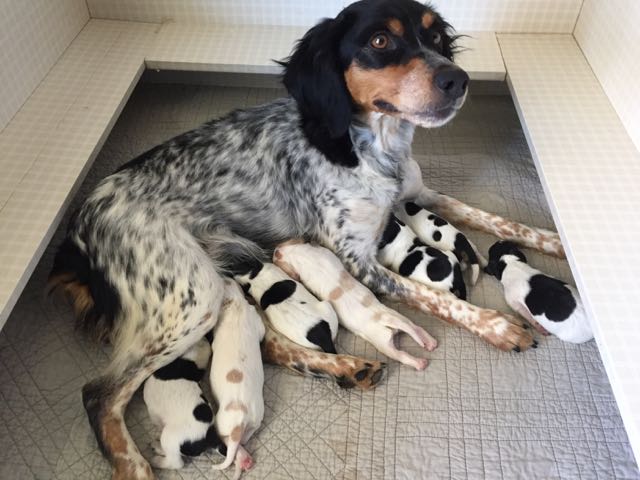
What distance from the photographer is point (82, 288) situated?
1960 mm

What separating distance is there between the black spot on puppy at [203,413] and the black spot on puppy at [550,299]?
1043 mm

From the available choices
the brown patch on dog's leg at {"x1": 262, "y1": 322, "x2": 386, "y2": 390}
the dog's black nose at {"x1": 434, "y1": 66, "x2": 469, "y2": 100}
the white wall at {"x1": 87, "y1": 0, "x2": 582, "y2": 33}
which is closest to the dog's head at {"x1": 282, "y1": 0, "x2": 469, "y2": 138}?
the dog's black nose at {"x1": 434, "y1": 66, "x2": 469, "y2": 100}

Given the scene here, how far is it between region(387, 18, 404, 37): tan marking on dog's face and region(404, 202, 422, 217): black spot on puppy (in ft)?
2.28

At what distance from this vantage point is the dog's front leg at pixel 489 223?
7.32 ft

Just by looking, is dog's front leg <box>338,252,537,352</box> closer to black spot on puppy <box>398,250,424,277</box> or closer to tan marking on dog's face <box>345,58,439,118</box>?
black spot on puppy <box>398,250,424,277</box>

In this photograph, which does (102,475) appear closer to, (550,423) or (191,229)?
(191,229)

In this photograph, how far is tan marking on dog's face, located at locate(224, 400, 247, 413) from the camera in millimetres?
1671

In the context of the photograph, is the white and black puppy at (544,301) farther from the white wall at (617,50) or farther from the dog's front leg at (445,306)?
the white wall at (617,50)

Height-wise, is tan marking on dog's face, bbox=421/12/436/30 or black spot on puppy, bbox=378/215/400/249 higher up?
tan marking on dog's face, bbox=421/12/436/30

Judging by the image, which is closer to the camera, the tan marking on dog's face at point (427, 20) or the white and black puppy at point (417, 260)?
the tan marking on dog's face at point (427, 20)

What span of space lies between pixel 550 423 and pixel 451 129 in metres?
1.52

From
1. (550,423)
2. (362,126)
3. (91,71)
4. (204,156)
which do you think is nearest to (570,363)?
(550,423)

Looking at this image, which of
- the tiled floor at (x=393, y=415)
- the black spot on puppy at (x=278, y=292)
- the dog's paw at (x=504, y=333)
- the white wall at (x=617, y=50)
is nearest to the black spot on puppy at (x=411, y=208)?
the tiled floor at (x=393, y=415)

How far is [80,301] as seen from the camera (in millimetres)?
1962
